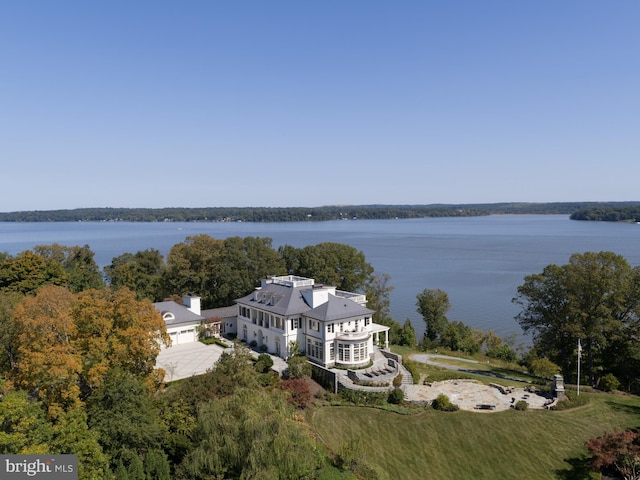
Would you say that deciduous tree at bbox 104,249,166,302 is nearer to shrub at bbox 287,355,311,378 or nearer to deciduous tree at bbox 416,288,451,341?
shrub at bbox 287,355,311,378

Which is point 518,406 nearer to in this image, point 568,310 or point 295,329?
point 568,310

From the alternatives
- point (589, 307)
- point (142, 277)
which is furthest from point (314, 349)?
point (142, 277)

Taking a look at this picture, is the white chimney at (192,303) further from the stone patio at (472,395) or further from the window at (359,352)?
the stone patio at (472,395)

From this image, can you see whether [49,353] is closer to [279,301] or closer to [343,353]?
[279,301]

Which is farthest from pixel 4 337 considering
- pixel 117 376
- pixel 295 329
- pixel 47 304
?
pixel 295 329

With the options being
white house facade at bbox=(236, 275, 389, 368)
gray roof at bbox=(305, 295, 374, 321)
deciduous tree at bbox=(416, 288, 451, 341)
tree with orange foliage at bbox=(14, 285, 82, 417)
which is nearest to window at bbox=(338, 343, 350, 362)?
white house facade at bbox=(236, 275, 389, 368)
